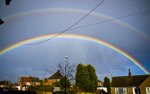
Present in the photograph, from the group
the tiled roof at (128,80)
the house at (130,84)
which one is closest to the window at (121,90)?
the house at (130,84)

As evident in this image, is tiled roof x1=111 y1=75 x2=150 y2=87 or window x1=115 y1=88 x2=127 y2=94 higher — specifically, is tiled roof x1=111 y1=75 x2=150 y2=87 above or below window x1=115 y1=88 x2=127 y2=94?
above

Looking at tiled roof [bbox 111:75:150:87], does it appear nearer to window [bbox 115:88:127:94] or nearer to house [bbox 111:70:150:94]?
house [bbox 111:70:150:94]

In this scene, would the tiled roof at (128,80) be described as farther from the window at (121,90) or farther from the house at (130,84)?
the window at (121,90)

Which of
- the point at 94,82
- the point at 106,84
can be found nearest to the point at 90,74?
the point at 94,82

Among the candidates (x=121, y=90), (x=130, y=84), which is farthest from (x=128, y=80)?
(x=121, y=90)

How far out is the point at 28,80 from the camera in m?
112

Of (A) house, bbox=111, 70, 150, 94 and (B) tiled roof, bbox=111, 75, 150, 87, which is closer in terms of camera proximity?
(A) house, bbox=111, 70, 150, 94

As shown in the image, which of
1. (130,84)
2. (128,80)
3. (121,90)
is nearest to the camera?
(130,84)

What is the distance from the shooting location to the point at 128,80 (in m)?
61.4

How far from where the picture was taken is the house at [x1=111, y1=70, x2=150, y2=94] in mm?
55188

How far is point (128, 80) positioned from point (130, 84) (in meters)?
2.19

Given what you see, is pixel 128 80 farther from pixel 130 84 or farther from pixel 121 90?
pixel 121 90

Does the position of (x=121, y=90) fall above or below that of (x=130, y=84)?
below

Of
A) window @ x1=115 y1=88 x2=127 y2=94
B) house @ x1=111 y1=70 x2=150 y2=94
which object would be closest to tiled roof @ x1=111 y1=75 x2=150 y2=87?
house @ x1=111 y1=70 x2=150 y2=94
